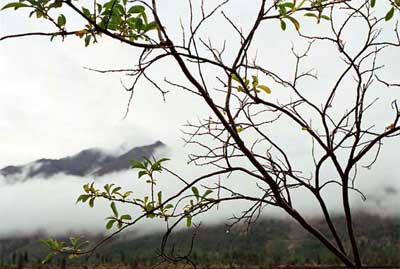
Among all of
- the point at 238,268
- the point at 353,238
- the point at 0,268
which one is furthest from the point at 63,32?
the point at 238,268

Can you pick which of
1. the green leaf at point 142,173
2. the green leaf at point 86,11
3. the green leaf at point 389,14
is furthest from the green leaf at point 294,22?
the green leaf at point 142,173

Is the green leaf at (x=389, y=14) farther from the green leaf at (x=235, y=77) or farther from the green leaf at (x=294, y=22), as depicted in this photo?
the green leaf at (x=235, y=77)

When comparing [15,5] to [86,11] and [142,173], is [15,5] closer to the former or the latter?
[86,11]

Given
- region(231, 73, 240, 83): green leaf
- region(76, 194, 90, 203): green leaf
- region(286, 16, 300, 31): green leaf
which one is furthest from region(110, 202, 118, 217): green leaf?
region(286, 16, 300, 31): green leaf

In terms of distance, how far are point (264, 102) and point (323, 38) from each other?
1.44 feet

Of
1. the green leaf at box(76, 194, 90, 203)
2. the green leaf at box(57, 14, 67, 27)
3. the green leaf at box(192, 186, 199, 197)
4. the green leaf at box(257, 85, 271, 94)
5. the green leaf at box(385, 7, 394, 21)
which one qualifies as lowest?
the green leaf at box(192, 186, 199, 197)

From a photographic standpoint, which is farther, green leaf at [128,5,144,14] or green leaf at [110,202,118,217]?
green leaf at [110,202,118,217]

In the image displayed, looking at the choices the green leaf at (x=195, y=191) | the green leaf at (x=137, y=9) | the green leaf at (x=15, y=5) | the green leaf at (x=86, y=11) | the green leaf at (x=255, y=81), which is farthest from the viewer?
the green leaf at (x=195, y=191)

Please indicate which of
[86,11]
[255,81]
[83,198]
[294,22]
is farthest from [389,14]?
[83,198]

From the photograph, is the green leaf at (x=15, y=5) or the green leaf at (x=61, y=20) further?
the green leaf at (x=61, y=20)

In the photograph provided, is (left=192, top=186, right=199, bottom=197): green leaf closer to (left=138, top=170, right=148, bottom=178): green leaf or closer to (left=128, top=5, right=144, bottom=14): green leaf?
(left=138, top=170, right=148, bottom=178): green leaf

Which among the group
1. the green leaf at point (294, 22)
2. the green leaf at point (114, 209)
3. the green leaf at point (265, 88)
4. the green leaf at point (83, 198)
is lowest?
the green leaf at point (114, 209)

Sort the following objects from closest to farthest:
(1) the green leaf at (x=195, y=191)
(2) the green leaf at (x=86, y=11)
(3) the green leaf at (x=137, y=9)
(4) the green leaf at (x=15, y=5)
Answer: (4) the green leaf at (x=15, y=5) < (2) the green leaf at (x=86, y=11) < (3) the green leaf at (x=137, y=9) < (1) the green leaf at (x=195, y=191)

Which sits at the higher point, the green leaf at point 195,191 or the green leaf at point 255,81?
the green leaf at point 255,81
